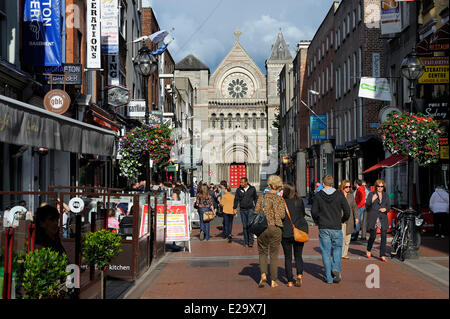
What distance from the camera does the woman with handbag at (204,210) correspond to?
54.6ft

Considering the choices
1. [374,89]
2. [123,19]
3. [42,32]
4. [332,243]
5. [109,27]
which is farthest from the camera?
[123,19]

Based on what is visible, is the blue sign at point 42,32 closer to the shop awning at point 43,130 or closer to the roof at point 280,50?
the shop awning at point 43,130

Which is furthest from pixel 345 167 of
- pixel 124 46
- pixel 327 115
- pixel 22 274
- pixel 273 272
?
pixel 22 274

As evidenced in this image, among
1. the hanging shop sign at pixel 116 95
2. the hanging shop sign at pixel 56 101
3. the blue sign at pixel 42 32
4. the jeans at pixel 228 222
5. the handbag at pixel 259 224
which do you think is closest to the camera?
the handbag at pixel 259 224

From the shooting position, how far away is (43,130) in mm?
6219

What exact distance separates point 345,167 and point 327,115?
19.6 ft

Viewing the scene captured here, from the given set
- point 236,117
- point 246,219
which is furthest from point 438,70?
point 236,117

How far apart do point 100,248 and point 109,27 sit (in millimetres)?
15948

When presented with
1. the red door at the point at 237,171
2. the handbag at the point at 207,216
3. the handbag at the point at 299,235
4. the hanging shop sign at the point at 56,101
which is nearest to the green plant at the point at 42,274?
the handbag at the point at 299,235

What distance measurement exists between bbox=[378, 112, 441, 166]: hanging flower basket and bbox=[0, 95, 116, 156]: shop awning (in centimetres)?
707

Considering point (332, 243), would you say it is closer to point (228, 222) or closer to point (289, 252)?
point (289, 252)

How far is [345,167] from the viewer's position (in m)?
36.0

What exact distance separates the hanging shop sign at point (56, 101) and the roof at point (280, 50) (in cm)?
6793

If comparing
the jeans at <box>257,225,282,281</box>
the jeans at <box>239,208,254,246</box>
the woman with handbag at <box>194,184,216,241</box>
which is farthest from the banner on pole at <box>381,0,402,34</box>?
the jeans at <box>257,225,282,281</box>
